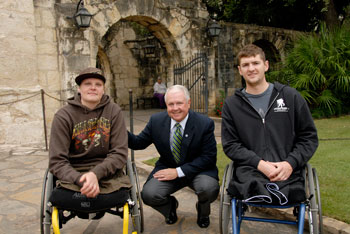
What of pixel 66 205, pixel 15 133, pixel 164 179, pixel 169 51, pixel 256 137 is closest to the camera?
pixel 66 205

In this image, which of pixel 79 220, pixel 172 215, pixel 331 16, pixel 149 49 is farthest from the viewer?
pixel 149 49

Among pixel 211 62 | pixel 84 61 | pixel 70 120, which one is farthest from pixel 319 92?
pixel 70 120

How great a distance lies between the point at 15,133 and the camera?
250 inches

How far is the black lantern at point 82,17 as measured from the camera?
670 centimetres

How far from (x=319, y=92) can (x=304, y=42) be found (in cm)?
147

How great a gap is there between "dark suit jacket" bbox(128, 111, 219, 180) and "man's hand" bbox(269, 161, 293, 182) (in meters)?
0.67

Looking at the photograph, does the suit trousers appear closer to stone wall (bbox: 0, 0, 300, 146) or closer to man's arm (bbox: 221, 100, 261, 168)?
man's arm (bbox: 221, 100, 261, 168)

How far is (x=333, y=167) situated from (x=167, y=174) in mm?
2461

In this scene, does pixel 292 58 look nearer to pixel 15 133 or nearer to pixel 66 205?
pixel 15 133

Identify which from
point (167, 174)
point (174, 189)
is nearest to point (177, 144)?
point (167, 174)

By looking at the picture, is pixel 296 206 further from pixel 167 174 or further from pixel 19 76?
pixel 19 76

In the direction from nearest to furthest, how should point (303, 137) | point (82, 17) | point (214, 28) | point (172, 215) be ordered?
point (303, 137), point (172, 215), point (82, 17), point (214, 28)

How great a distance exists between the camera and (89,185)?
2203mm

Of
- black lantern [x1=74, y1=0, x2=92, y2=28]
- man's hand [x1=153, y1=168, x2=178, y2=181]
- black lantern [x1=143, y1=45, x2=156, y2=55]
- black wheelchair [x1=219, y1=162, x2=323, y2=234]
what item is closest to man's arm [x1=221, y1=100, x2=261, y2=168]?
black wheelchair [x1=219, y1=162, x2=323, y2=234]
